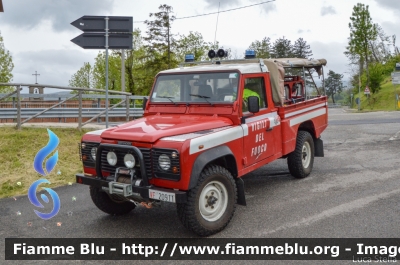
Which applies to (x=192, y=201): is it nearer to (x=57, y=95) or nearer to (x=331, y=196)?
(x=331, y=196)

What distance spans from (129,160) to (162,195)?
603 mm

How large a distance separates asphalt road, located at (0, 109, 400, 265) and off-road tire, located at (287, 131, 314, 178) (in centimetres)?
18

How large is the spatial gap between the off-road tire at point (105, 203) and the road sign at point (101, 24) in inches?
149

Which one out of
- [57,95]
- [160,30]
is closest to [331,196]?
[57,95]

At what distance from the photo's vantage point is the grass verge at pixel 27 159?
24.3 feet

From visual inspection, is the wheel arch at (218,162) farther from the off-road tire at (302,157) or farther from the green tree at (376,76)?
the green tree at (376,76)

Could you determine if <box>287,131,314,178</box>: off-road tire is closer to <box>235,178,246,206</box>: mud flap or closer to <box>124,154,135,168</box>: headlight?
<box>235,178,246,206</box>: mud flap

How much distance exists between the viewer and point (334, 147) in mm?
11430

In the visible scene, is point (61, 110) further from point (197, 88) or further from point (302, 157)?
point (302, 157)

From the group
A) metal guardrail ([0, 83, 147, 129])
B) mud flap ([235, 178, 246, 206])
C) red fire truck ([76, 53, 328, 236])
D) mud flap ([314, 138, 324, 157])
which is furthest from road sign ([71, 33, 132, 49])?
mud flap ([314, 138, 324, 157])

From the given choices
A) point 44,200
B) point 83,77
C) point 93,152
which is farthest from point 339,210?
point 83,77

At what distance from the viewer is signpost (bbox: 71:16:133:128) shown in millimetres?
7953

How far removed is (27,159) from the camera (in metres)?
8.40

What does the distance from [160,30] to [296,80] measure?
90.3 feet
